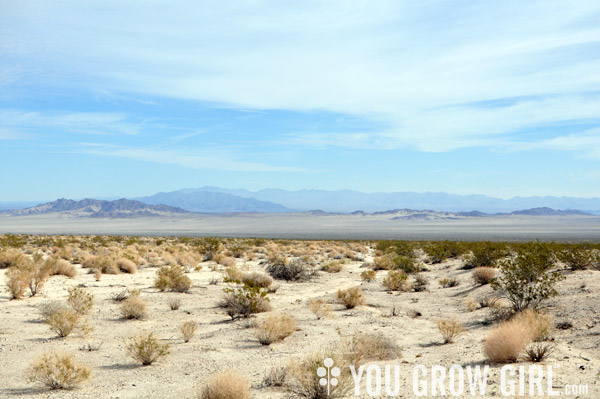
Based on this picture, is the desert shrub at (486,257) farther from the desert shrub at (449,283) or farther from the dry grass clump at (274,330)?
the dry grass clump at (274,330)

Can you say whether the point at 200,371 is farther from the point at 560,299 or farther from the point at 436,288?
the point at 436,288

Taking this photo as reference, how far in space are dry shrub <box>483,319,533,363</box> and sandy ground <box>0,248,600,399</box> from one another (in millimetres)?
350

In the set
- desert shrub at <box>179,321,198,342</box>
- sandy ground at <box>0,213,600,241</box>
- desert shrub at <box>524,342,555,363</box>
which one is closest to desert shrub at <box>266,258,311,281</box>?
desert shrub at <box>179,321,198,342</box>

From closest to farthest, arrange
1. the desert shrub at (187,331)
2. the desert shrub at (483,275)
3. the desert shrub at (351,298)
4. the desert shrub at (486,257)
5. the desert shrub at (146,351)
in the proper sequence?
the desert shrub at (146,351) < the desert shrub at (187,331) < the desert shrub at (351,298) < the desert shrub at (483,275) < the desert shrub at (486,257)

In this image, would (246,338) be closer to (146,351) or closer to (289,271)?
(146,351)

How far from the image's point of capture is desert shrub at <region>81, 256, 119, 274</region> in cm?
2234

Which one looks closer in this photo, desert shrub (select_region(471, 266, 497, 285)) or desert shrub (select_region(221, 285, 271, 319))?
desert shrub (select_region(221, 285, 271, 319))

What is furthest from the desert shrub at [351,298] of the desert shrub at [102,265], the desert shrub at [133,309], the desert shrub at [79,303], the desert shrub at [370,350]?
the desert shrub at [102,265]

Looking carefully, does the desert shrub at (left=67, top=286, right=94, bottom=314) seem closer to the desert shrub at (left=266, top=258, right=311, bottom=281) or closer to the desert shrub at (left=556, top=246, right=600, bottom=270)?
the desert shrub at (left=266, top=258, right=311, bottom=281)

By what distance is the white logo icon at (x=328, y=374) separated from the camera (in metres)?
6.87

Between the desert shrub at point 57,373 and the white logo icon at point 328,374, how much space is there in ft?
13.4

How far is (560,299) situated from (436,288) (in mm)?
6508

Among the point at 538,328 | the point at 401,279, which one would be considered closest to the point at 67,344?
the point at 538,328

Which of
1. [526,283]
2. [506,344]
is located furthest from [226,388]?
[526,283]
